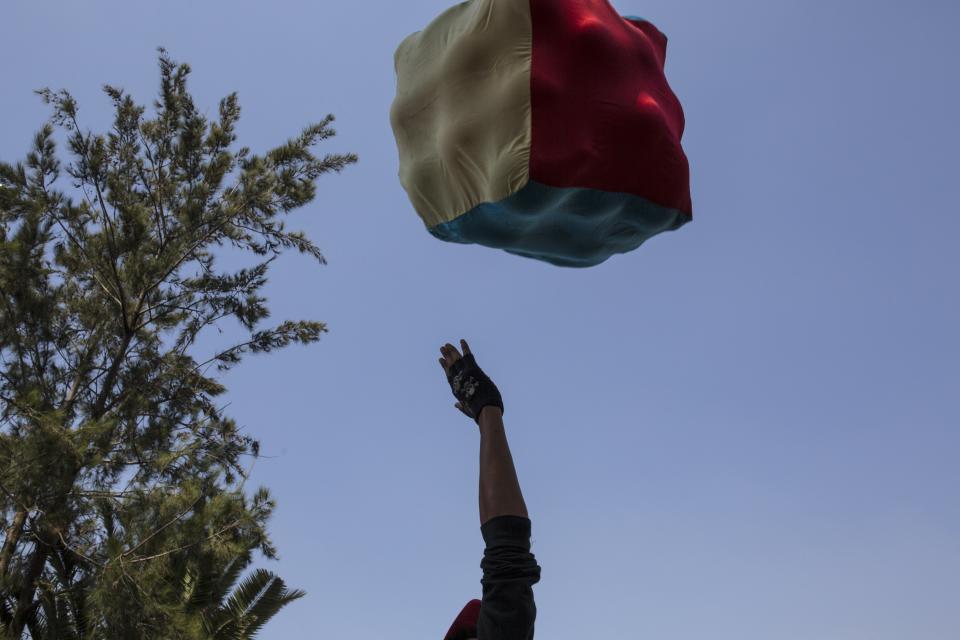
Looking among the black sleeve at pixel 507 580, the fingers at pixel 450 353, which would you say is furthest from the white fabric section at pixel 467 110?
the black sleeve at pixel 507 580

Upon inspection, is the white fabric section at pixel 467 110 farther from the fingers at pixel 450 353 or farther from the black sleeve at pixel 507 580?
the black sleeve at pixel 507 580

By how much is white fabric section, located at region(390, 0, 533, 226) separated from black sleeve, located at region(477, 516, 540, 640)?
93.0 inches

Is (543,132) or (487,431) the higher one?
(543,132)

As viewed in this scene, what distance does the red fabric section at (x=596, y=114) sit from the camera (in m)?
4.27

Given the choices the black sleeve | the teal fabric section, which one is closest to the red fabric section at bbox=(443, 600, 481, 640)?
the black sleeve

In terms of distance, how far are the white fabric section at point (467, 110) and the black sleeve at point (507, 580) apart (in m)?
2.36

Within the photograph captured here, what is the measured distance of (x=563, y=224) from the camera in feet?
15.0

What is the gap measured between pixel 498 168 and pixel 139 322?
752 centimetres

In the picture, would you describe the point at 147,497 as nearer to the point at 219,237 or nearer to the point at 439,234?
the point at 219,237

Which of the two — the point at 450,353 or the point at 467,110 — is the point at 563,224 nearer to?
the point at 467,110

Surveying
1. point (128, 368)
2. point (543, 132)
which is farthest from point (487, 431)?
point (128, 368)

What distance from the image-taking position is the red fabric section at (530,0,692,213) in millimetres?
4270

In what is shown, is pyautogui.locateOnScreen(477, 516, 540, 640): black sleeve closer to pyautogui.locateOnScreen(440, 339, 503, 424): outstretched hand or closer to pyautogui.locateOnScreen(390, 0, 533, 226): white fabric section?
pyautogui.locateOnScreen(440, 339, 503, 424): outstretched hand

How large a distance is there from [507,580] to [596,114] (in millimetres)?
2868
